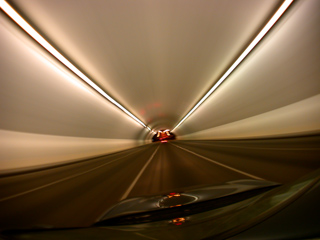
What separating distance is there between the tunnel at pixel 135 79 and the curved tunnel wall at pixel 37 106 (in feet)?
0.16

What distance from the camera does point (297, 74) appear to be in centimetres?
779

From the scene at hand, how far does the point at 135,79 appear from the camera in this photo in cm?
1089

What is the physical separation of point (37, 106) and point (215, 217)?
944cm

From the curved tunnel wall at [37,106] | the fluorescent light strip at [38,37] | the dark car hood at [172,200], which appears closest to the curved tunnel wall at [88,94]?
the curved tunnel wall at [37,106]

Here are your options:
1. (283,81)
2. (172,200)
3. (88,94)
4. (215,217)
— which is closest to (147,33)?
(88,94)

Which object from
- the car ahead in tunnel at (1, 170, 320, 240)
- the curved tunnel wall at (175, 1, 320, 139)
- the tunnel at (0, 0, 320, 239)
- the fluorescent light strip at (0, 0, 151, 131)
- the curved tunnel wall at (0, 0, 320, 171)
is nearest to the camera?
the car ahead in tunnel at (1, 170, 320, 240)

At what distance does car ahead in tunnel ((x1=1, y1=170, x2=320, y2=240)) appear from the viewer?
1227mm

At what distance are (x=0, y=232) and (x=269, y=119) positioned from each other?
1358cm

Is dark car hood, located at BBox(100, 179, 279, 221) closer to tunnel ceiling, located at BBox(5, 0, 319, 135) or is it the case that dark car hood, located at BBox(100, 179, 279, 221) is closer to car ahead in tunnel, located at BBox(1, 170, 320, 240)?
car ahead in tunnel, located at BBox(1, 170, 320, 240)

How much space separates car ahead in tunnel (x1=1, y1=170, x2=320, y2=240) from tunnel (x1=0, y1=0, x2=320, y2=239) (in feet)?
0.24

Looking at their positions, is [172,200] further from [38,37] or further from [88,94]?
[88,94]

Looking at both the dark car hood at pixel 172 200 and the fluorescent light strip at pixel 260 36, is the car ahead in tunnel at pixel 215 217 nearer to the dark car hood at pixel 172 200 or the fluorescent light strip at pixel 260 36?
the dark car hood at pixel 172 200

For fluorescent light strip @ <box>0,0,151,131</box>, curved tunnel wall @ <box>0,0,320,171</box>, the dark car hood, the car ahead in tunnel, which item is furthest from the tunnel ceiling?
the car ahead in tunnel

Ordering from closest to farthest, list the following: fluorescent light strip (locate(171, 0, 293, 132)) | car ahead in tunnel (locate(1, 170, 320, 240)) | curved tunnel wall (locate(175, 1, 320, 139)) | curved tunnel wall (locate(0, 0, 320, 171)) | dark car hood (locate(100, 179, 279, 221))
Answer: car ahead in tunnel (locate(1, 170, 320, 240))
dark car hood (locate(100, 179, 279, 221))
fluorescent light strip (locate(171, 0, 293, 132))
curved tunnel wall (locate(0, 0, 320, 171))
curved tunnel wall (locate(175, 1, 320, 139))
